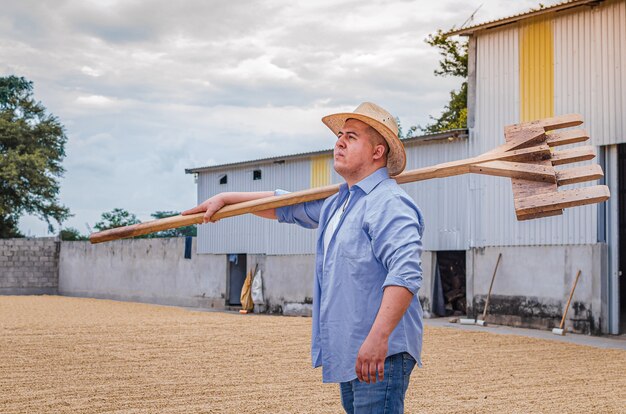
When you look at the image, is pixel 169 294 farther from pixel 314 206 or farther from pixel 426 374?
pixel 314 206

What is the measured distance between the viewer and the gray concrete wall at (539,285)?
16.1 meters

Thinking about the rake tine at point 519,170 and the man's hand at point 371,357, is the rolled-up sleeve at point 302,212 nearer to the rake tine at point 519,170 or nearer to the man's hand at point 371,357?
the rake tine at point 519,170

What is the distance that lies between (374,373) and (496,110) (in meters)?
15.7

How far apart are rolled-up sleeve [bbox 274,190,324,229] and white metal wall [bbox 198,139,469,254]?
49.0 feet

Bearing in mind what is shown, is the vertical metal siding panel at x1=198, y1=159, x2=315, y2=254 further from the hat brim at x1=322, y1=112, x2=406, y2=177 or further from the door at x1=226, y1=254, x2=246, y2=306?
the hat brim at x1=322, y1=112, x2=406, y2=177

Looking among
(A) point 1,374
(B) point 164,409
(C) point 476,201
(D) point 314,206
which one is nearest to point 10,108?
(C) point 476,201

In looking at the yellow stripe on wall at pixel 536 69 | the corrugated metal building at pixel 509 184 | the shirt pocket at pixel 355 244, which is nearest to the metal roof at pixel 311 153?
the corrugated metal building at pixel 509 184

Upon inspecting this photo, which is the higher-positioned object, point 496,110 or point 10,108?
point 10,108

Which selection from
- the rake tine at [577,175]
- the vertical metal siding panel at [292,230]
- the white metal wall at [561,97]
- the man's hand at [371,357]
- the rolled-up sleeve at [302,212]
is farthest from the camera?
the vertical metal siding panel at [292,230]

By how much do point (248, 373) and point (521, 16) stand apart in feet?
35.6

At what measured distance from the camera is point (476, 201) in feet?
60.2

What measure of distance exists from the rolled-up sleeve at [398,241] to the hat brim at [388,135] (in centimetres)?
29

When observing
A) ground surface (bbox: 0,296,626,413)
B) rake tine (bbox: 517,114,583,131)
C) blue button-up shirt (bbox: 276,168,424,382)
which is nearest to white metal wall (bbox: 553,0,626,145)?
ground surface (bbox: 0,296,626,413)

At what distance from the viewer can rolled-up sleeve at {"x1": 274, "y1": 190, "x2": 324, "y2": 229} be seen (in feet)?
13.1
